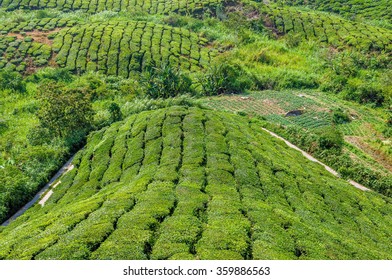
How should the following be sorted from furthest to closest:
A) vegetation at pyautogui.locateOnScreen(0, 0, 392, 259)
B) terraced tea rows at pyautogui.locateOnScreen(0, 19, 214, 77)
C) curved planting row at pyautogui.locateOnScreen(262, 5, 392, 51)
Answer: curved planting row at pyautogui.locateOnScreen(262, 5, 392, 51) < terraced tea rows at pyautogui.locateOnScreen(0, 19, 214, 77) < vegetation at pyautogui.locateOnScreen(0, 0, 392, 259)

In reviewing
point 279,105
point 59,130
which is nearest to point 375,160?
point 279,105

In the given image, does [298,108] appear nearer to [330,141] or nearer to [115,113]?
[330,141]

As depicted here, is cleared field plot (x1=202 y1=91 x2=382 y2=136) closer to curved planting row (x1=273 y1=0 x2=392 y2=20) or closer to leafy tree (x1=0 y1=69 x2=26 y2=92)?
leafy tree (x1=0 y1=69 x2=26 y2=92)

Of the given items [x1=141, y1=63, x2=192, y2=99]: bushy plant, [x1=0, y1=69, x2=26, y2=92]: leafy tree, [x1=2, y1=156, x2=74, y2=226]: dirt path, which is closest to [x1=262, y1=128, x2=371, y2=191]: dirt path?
[x1=141, y1=63, x2=192, y2=99]: bushy plant

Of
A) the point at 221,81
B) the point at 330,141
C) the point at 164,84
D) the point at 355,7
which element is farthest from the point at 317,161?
the point at 355,7

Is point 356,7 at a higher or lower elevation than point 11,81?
higher
